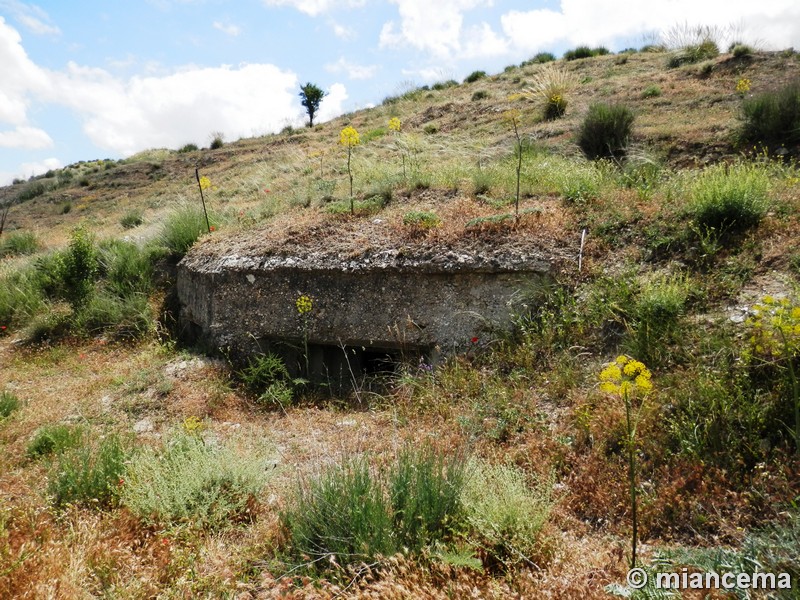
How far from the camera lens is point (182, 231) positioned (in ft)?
30.9

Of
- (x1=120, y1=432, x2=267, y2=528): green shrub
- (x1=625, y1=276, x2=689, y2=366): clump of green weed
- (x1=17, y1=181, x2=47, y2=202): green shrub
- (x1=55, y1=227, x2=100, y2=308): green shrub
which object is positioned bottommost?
(x1=120, y1=432, x2=267, y2=528): green shrub

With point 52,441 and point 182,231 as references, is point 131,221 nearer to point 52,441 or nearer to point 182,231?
point 182,231

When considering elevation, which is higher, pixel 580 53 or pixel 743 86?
pixel 580 53

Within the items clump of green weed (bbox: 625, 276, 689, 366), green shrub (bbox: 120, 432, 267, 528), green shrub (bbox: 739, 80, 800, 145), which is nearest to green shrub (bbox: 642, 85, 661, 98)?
green shrub (bbox: 739, 80, 800, 145)

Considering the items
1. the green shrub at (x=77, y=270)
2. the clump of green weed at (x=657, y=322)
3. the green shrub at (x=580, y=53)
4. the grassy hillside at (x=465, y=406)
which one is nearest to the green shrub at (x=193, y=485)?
the grassy hillside at (x=465, y=406)

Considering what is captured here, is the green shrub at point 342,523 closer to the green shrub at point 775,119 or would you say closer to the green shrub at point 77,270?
the green shrub at point 77,270

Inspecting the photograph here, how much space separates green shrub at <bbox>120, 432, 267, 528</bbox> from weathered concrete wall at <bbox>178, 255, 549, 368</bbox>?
97.4 inches

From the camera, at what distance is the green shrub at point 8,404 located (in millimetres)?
6160

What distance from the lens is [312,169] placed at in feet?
43.2

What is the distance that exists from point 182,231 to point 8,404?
4155 mm

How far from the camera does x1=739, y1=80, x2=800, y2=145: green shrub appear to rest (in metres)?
7.82

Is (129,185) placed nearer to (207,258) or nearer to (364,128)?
(364,128)

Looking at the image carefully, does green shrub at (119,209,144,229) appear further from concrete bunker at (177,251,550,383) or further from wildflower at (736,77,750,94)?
wildflower at (736,77,750,94)

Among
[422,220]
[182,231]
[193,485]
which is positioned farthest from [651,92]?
[193,485]
